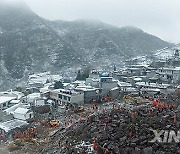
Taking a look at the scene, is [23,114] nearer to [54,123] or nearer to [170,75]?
[54,123]

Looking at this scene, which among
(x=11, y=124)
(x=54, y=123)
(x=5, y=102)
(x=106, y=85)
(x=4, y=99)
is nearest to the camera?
(x=54, y=123)

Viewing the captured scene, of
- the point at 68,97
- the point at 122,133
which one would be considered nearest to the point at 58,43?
the point at 68,97

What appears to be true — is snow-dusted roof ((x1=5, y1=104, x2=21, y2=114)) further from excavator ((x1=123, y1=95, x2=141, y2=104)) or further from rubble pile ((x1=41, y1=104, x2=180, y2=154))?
excavator ((x1=123, y1=95, x2=141, y2=104))

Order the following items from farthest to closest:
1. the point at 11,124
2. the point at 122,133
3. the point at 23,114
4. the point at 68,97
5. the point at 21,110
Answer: the point at 68,97 < the point at 21,110 < the point at 23,114 < the point at 11,124 < the point at 122,133

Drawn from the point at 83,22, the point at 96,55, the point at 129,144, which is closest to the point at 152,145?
the point at 129,144

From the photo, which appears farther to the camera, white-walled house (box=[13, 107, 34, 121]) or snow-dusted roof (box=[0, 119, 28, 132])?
white-walled house (box=[13, 107, 34, 121])

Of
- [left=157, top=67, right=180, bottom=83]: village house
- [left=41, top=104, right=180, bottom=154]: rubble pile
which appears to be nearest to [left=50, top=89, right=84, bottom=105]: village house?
[left=41, top=104, right=180, bottom=154]: rubble pile

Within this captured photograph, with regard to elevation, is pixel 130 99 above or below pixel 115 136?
above
